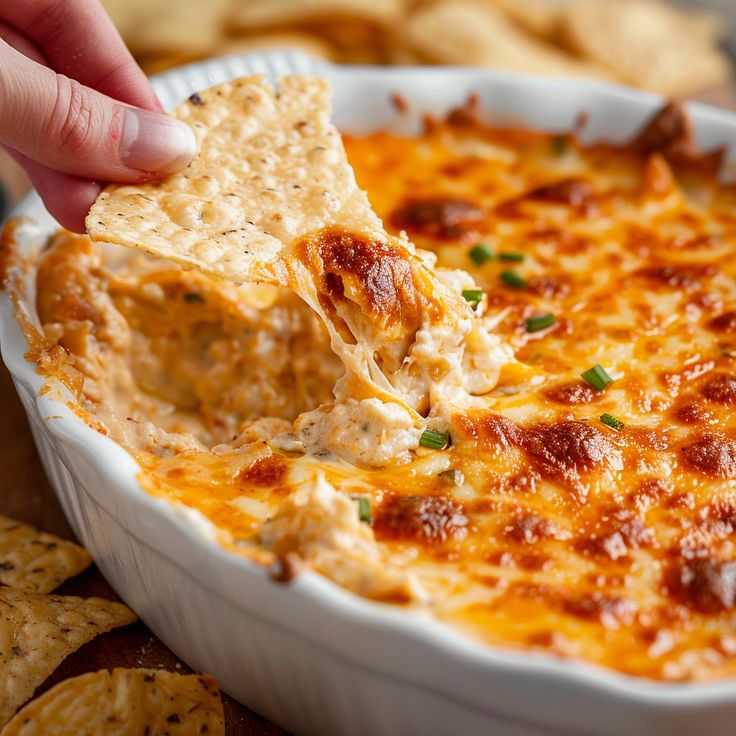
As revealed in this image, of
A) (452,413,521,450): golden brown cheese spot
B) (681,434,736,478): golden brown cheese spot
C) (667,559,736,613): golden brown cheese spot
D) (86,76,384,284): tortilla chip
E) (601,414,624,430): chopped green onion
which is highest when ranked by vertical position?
(86,76,384,284): tortilla chip

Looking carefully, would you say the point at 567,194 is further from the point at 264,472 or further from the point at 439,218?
the point at 264,472

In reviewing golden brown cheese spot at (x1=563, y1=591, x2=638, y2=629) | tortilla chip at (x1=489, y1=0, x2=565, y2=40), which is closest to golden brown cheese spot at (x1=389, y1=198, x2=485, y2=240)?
golden brown cheese spot at (x1=563, y1=591, x2=638, y2=629)

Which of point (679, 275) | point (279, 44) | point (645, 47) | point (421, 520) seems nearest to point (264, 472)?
point (421, 520)

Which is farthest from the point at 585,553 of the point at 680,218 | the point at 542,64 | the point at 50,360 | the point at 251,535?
the point at 542,64

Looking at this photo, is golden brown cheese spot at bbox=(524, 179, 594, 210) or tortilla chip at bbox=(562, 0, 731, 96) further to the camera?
tortilla chip at bbox=(562, 0, 731, 96)

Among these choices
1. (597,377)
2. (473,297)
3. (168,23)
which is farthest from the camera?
(168,23)

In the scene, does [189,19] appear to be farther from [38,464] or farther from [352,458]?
[352,458]

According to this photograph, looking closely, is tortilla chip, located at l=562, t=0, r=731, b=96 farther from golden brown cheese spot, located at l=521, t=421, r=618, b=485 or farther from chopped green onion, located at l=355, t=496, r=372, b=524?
chopped green onion, located at l=355, t=496, r=372, b=524
